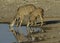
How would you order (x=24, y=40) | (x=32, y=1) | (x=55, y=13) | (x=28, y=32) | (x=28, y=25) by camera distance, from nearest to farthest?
1. (x=24, y=40)
2. (x=28, y=32)
3. (x=28, y=25)
4. (x=55, y=13)
5. (x=32, y=1)

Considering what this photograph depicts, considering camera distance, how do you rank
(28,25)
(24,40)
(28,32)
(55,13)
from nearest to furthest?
1. (24,40)
2. (28,32)
3. (28,25)
4. (55,13)

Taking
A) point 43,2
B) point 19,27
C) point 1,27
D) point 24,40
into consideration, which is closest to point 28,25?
point 19,27

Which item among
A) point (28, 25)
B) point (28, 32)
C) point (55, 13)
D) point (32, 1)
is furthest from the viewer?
point (32, 1)

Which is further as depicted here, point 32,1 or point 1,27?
point 32,1

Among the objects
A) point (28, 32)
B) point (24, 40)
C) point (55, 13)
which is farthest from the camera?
point (55, 13)

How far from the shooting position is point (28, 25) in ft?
36.3

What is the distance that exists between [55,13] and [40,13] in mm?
3032

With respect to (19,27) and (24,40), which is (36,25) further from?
(24,40)

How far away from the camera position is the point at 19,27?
11070mm

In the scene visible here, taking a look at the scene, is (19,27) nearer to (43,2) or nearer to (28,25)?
(28,25)

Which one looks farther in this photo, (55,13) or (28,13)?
(55,13)

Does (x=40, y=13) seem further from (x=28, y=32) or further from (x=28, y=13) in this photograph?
(x=28, y=32)

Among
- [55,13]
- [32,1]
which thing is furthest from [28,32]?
[32,1]

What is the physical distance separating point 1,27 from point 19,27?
2.36ft
